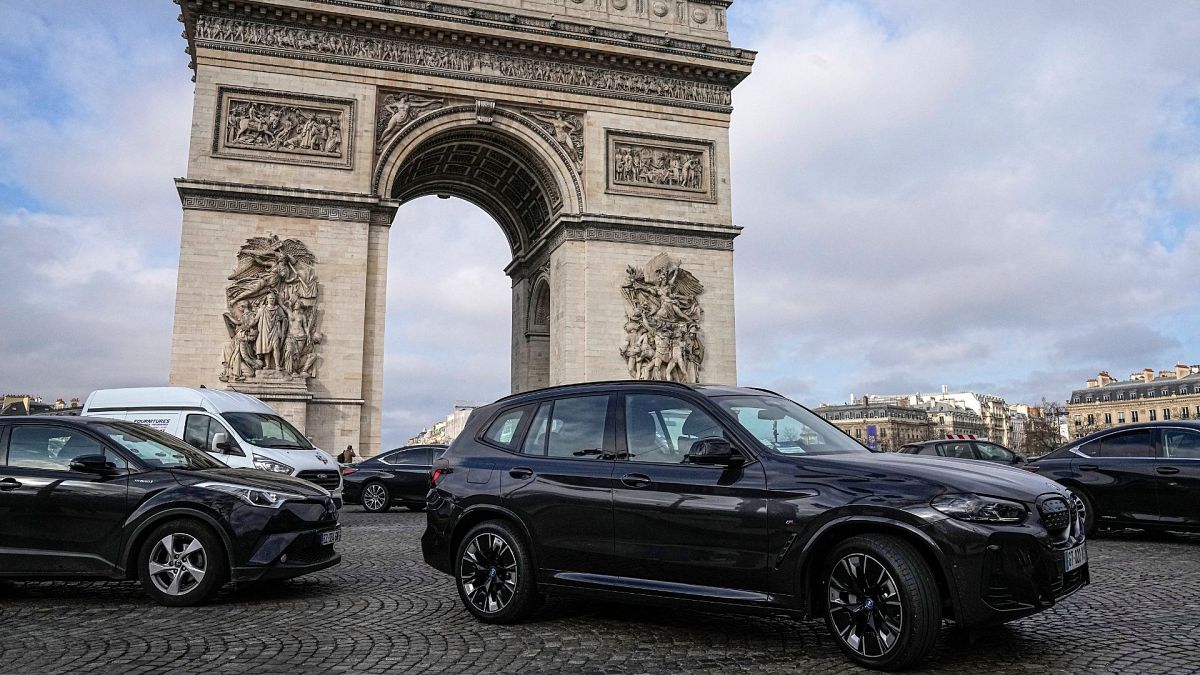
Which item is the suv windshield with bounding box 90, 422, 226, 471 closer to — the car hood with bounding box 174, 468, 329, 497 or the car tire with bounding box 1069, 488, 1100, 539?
the car hood with bounding box 174, 468, 329, 497

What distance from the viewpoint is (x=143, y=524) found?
6.52m

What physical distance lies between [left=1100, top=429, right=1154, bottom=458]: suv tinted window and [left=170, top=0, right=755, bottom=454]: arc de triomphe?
13.8m

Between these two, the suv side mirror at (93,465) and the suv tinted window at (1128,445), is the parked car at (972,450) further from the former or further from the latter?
the suv side mirror at (93,465)

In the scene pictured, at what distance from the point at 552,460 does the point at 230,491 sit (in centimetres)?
261

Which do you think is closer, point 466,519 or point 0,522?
point 466,519

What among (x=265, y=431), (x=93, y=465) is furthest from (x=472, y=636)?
(x=265, y=431)

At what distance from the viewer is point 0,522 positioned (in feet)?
21.8

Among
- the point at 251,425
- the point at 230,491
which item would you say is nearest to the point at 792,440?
the point at 230,491

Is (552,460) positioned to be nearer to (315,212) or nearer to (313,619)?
(313,619)

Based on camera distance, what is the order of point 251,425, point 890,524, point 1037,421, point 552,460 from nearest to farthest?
point 890,524, point 552,460, point 251,425, point 1037,421

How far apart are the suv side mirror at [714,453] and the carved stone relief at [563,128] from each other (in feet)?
69.9

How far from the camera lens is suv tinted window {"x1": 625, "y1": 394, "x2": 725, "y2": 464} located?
5418 millimetres

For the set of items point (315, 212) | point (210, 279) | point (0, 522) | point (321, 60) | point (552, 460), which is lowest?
point (0, 522)

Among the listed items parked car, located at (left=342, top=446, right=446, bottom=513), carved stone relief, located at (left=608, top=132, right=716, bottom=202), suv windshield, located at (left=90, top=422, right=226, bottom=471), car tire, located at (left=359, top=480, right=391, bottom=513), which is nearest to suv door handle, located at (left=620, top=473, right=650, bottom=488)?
suv windshield, located at (left=90, top=422, right=226, bottom=471)
